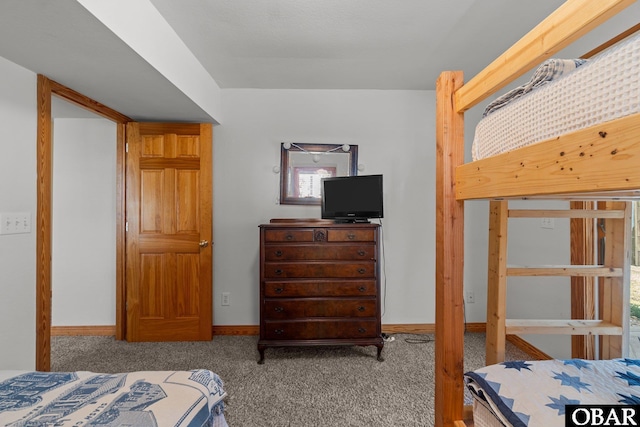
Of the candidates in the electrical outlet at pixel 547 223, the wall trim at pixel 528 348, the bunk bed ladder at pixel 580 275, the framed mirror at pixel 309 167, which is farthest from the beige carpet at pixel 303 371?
the framed mirror at pixel 309 167

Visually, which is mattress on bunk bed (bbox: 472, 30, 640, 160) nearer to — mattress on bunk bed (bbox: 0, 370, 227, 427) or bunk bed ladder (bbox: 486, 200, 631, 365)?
bunk bed ladder (bbox: 486, 200, 631, 365)

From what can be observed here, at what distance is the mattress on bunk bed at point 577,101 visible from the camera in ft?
1.79

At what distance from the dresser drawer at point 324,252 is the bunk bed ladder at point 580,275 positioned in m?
1.01

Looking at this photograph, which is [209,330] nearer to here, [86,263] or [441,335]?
[86,263]

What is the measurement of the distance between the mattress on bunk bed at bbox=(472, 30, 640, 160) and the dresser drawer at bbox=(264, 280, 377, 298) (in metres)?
1.69

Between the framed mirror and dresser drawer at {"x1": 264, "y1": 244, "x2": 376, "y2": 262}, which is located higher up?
the framed mirror

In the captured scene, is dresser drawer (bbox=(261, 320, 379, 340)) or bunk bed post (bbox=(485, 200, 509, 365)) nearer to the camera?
bunk bed post (bbox=(485, 200, 509, 365))

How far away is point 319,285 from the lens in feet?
7.98

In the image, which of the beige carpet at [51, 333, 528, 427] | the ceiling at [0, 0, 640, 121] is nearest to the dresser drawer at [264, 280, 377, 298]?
the beige carpet at [51, 333, 528, 427]

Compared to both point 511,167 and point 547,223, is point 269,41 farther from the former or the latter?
point 547,223

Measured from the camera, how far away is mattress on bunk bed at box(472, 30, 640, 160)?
0.55 m

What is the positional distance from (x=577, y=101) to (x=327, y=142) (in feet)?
8.16

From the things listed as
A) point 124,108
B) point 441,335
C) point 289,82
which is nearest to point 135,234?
point 124,108

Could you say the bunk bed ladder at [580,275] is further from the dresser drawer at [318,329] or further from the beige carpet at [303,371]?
the dresser drawer at [318,329]
